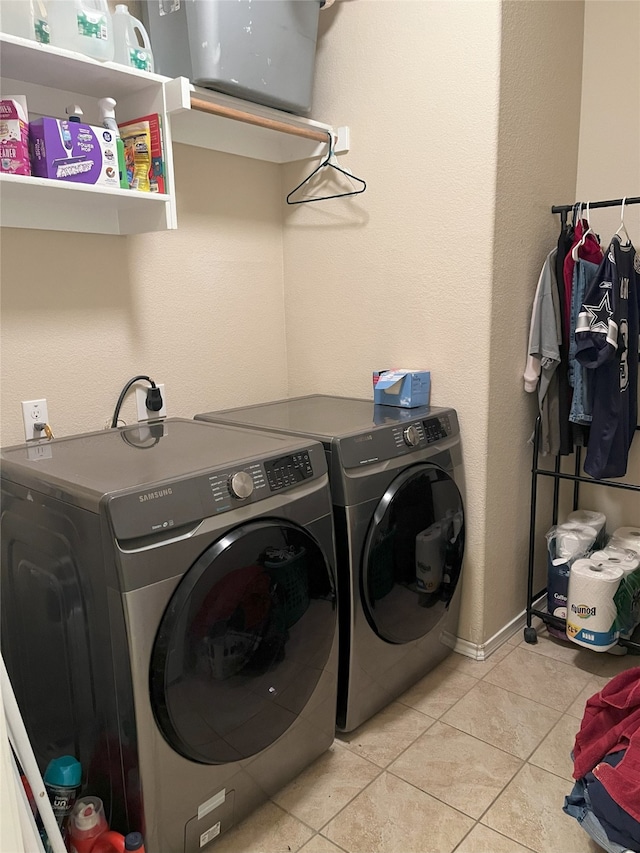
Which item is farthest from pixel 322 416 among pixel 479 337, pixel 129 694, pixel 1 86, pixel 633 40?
pixel 633 40

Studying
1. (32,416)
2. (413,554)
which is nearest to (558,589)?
(413,554)

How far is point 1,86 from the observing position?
161cm

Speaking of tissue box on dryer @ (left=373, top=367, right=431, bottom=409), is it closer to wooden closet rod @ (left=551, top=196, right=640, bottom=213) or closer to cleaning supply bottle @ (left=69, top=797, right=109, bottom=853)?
wooden closet rod @ (left=551, top=196, right=640, bottom=213)

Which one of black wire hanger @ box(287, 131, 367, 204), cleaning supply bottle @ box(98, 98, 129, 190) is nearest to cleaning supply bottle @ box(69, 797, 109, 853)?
cleaning supply bottle @ box(98, 98, 129, 190)

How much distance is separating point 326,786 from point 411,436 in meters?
0.96

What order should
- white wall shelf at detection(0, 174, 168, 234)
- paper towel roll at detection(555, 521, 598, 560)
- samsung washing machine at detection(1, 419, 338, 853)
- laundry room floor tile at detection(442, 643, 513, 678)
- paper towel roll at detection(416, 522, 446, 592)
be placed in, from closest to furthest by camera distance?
samsung washing machine at detection(1, 419, 338, 853) < white wall shelf at detection(0, 174, 168, 234) < paper towel roll at detection(416, 522, 446, 592) < laundry room floor tile at detection(442, 643, 513, 678) < paper towel roll at detection(555, 521, 598, 560)

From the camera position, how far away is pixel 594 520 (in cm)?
244

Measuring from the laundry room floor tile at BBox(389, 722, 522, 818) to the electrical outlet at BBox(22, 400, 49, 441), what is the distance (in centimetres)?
132

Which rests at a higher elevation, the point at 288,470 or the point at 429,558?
the point at 288,470

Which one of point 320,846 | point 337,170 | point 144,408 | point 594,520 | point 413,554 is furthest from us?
point 594,520

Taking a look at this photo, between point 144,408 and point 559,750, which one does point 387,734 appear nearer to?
point 559,750

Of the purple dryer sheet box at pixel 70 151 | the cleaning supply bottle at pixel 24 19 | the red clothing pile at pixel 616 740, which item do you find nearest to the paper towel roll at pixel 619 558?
the red clothing pile at pixel 616 740

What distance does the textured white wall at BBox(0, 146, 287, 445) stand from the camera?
1768 millimetres

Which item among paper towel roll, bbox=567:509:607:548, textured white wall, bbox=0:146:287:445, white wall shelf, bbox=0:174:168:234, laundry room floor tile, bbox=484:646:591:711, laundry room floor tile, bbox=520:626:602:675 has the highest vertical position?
white wall shelf, bbox=0:174:168:234
